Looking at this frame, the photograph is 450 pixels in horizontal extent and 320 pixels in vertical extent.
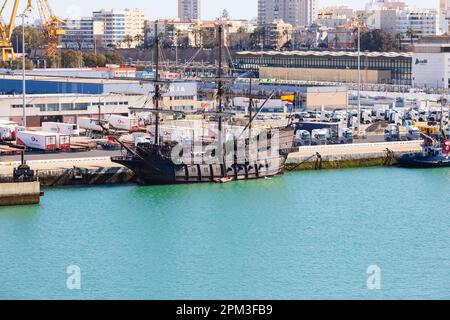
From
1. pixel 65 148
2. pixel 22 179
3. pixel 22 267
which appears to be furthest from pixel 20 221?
pixel 65 148

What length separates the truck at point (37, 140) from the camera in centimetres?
1917

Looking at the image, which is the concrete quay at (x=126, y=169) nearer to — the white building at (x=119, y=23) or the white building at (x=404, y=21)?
the white building at (x=404, y=21)

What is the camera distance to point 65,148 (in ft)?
63.3

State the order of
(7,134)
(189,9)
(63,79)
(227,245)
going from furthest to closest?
(189,9)
(63,79)
(7,134)
(227,245)

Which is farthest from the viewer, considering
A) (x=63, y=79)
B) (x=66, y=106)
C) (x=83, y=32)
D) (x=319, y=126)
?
(x=83, y=32)

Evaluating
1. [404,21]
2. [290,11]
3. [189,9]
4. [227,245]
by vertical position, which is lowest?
[227,245]

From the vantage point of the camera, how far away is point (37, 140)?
1928 centimetres

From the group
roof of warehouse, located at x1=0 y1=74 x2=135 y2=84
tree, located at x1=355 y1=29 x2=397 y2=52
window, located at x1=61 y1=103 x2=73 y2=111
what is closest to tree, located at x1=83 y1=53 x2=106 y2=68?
tree, located at x1=355 y1=29 x2=397 y2=52

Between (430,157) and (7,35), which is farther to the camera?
(7,35)

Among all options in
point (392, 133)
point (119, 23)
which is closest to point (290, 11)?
point (119, 23)

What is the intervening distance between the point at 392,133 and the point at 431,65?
14733 millimetres

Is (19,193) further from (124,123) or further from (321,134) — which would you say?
(321,134)
